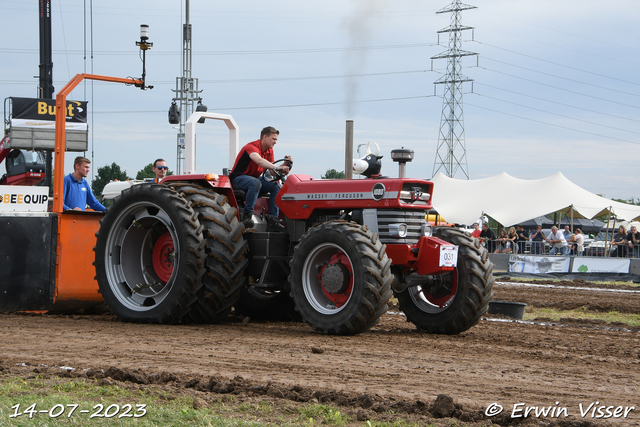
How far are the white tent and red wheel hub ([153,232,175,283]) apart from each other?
2115cm

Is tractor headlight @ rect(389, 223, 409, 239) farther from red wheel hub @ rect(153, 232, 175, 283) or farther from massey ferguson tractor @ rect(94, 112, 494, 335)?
red wheel hub @ rect(153, 232, 175, 283)

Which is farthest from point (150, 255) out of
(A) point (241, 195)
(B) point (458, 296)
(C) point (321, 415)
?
(C) point (321, 415)

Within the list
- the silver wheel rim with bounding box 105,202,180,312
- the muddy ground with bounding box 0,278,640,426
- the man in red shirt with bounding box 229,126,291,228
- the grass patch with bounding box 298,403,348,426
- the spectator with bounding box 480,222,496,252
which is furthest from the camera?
the spectator with bounding box 480,222,496,252

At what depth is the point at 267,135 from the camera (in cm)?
843

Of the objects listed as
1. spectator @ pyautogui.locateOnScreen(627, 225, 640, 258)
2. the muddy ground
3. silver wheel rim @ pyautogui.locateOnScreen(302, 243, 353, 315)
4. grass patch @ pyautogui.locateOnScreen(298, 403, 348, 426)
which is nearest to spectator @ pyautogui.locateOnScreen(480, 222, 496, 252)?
spectator @ pyautogui.locateOnScreen(627, 225, 640, 258)

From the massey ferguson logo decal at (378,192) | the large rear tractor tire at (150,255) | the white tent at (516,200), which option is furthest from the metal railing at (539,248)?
the large rear tractor tire at (150,255)

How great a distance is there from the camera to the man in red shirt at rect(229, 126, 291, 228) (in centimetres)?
819

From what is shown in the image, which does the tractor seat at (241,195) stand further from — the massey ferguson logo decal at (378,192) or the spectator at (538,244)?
the spectator at (538,244)

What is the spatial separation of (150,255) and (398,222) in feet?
10.0

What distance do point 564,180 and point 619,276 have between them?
979 cm

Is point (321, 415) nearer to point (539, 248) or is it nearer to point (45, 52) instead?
point (45, 52)

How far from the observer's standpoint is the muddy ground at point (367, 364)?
4.24 m

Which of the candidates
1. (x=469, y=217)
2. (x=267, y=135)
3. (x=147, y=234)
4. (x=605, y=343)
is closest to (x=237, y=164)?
(x=267, y=135)

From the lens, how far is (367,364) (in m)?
5.54
